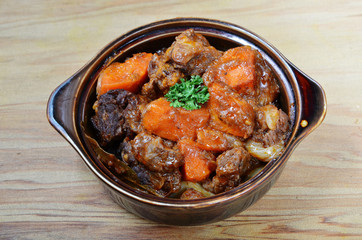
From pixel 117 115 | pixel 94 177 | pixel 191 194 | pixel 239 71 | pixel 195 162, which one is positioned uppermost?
pixel 239 71

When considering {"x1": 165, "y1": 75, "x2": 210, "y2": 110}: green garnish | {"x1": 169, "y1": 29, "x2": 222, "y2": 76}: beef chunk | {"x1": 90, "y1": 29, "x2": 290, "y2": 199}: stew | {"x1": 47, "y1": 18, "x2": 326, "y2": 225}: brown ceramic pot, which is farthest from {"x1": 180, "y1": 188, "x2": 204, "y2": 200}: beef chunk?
{"x1": 169, "y1": 29, "x2": 222, "y2": 76}: beef chunk

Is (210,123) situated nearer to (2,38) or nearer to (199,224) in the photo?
(199,224)

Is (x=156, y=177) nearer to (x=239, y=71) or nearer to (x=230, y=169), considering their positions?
(x=230, y=169)

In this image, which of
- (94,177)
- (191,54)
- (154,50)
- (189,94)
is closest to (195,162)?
(189,94)

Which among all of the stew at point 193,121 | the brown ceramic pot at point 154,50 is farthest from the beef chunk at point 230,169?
the brown ceramic pot at point 154,50

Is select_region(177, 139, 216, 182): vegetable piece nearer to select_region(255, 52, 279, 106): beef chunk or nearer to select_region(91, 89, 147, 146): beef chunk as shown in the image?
select_region(91, 89, 147, 146): beef chunk

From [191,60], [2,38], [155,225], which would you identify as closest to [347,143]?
[191,60]
